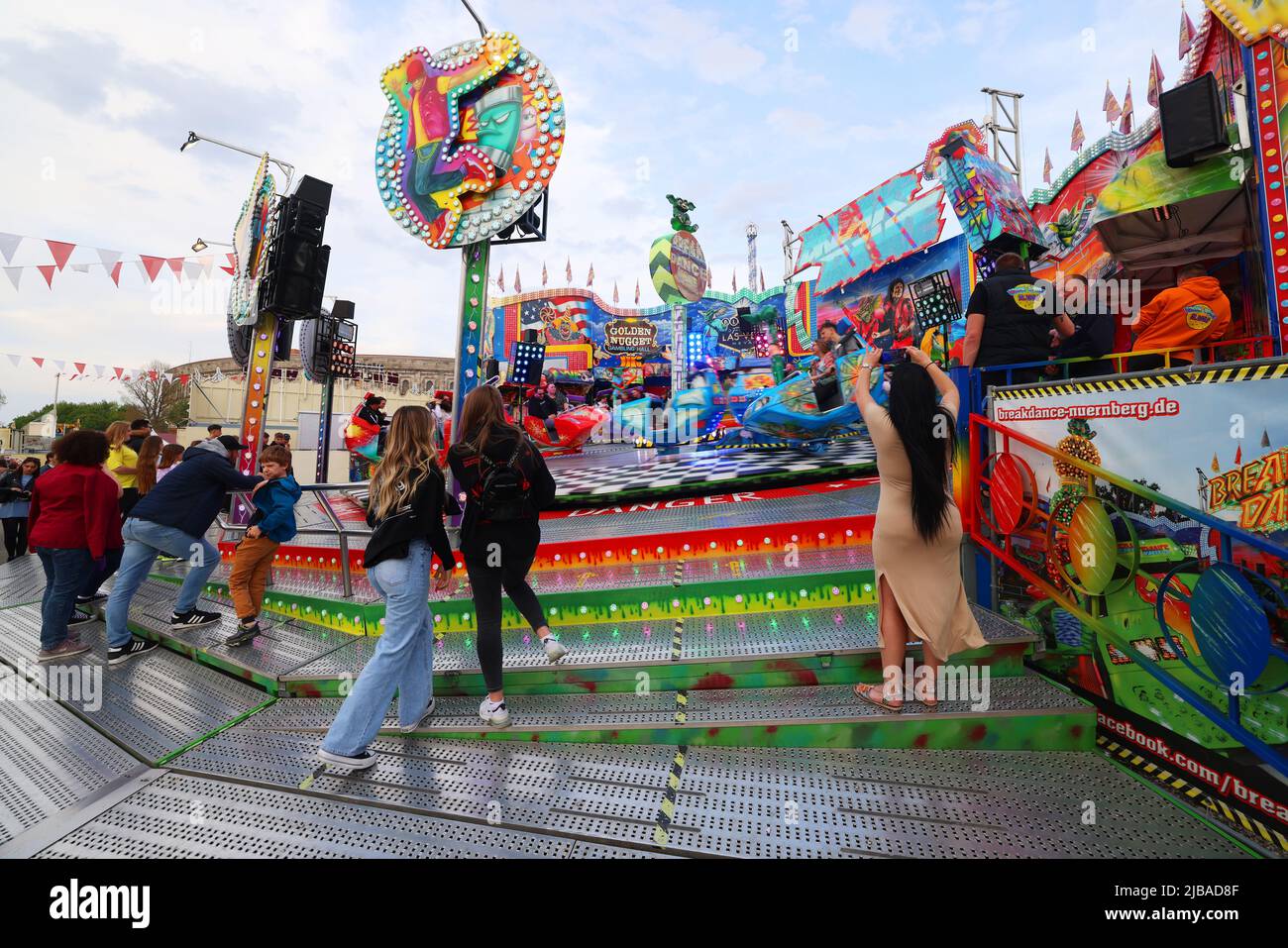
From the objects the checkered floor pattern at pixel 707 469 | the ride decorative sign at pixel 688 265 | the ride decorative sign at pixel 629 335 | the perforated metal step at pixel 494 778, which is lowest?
the perforated metal step at pixel 494 778

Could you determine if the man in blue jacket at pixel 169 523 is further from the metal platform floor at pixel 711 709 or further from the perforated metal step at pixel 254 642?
the metal platform floor at pixel 711 709

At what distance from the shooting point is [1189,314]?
3.46 m

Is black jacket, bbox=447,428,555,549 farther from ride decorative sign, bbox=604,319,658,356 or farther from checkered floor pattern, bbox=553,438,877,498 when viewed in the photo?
ride decorative sign, bbox=604,319,658,356

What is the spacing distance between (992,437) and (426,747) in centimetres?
356

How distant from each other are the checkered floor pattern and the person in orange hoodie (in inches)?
92.5

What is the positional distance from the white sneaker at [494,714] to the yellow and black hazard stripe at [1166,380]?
321cm

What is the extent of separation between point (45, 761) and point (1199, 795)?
17.0 feet

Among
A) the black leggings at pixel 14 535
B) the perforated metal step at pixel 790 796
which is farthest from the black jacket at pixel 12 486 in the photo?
the perforated metal step at pixel 790 796

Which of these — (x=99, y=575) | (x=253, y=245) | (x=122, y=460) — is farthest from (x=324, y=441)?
(x=99, y=575)

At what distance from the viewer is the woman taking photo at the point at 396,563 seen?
8.38 ft

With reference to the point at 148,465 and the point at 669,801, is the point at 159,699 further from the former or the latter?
the point at 669,801

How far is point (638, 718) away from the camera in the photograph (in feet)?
8.89

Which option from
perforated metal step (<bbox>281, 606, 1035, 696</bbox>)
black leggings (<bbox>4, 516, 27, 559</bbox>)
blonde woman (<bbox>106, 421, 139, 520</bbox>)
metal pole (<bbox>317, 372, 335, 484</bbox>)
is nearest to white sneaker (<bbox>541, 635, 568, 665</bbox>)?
perforated metal step (<bbox>281, 606, 1035, 696</bbox>)
